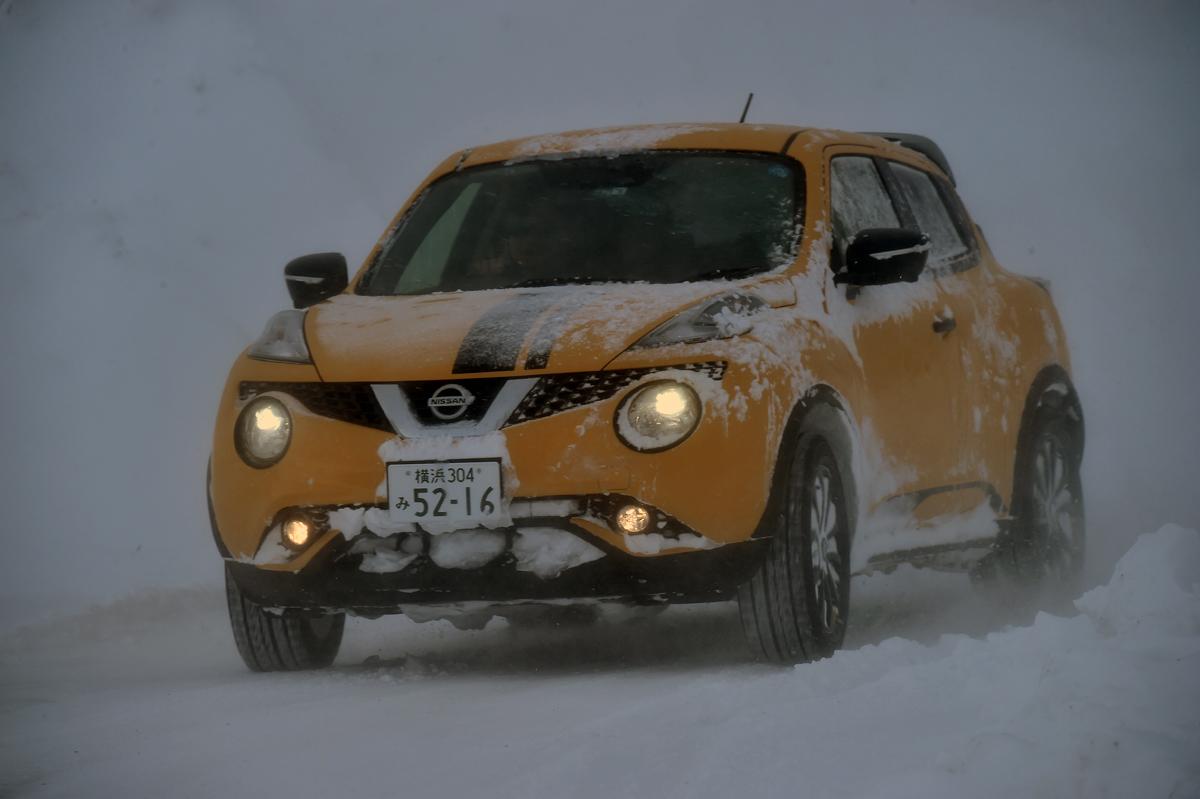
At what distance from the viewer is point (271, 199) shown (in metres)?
14.8

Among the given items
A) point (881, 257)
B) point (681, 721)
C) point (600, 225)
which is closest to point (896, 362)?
point (881, 257)

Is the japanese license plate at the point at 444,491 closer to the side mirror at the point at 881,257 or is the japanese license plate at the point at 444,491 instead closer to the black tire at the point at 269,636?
the black tire at the point at 269,636

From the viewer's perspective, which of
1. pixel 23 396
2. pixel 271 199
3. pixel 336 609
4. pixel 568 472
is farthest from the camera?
pixel 271 199

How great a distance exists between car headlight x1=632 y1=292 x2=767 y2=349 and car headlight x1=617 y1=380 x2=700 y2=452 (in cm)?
15

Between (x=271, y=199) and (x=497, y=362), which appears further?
(x=271, y=199)

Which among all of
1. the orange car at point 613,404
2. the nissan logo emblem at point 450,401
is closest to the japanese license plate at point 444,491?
the orange car at point 613,404

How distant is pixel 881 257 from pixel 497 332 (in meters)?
1.32

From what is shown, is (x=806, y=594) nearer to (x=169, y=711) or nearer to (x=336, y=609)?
(x=336, y=609)

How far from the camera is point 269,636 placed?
6.07 m

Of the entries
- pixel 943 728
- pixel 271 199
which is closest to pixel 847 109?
pixel 271 199

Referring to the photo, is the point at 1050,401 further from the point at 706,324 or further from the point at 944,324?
the point at 706,324

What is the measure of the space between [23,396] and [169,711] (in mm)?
6647

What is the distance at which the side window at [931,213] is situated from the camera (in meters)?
7.34

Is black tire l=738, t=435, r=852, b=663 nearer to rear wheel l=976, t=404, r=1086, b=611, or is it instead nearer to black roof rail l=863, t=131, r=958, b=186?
rear wheel l=976, t=404, r=1086, b=611
